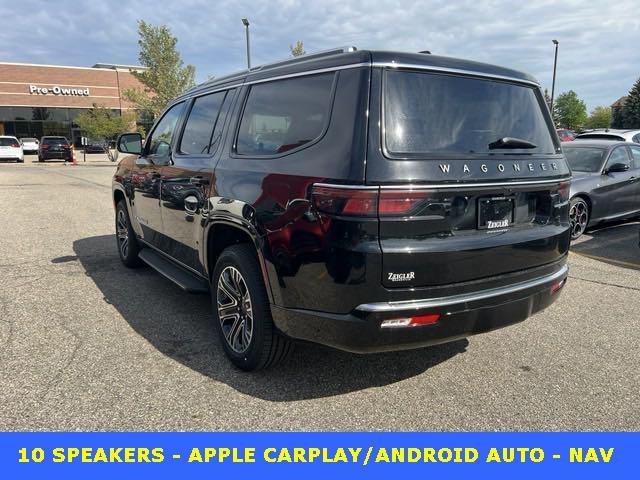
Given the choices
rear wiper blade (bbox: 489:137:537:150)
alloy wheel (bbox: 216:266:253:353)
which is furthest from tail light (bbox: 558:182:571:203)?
alloy wheel (bbox: 216:266:253:353)

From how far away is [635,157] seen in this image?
28.6ft

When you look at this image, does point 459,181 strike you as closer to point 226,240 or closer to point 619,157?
point 226,240

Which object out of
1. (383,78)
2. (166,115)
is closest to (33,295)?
(166,115)

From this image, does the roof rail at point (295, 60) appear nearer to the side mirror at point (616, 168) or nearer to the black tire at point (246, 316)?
the black tire at point (246, 316)

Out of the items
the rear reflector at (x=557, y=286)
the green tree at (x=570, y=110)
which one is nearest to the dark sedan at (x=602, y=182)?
the rear reflector at (x=557, y=286)

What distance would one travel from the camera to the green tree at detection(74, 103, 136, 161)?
1943 inches

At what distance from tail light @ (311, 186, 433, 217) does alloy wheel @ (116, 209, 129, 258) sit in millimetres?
4016

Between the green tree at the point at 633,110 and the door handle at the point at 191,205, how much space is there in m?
70.1

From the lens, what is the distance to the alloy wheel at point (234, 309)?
10.6ft

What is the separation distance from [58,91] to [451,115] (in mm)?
63986

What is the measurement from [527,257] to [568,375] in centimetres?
98

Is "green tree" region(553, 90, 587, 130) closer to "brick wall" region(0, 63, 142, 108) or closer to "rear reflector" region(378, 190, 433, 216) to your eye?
"brick wall" region(0, 63, 142, 108)

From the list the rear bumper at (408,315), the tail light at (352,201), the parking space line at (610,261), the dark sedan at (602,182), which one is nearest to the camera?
the tail light at (352,201)
